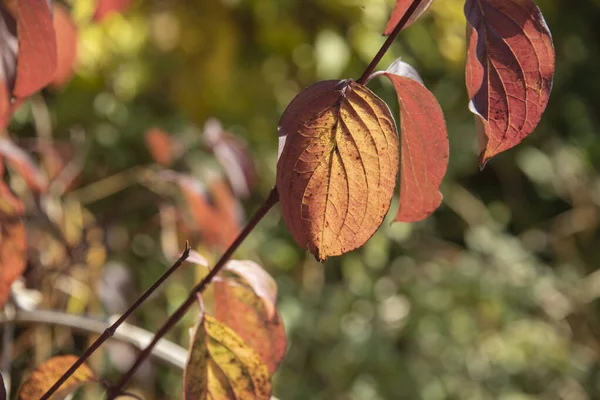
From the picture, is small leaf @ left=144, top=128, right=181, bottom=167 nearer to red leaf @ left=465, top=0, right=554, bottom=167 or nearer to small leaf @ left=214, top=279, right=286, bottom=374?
small leaf @ left=214, top=279, right=286, bottom=374

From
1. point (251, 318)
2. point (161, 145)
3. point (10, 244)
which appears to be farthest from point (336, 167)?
point (161, 145)

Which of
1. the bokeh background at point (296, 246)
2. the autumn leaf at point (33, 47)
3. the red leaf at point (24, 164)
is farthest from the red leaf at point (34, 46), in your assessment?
the bokeh background at point (296, 246)

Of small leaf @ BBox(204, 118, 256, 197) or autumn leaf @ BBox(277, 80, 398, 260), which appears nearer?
autumn leaf @ BBox(277, 80, 398, 260)

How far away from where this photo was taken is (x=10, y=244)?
2.34 feet

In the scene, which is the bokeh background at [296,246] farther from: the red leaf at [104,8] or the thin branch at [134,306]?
the thin branch at [134,306]

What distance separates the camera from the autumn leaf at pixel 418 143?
0.49 m

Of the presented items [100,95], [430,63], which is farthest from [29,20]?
[430,63]

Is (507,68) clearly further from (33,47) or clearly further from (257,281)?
(33,47)

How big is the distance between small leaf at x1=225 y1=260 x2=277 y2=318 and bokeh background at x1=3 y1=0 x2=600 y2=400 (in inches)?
32.6

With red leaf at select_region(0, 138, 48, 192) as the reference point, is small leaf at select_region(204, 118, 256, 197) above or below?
below

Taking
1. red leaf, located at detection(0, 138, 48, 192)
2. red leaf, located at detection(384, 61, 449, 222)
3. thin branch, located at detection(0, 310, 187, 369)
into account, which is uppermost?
red leaf, located at detection(384, 61, 449, 222)

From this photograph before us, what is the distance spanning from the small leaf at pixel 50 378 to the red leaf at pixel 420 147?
282 mm

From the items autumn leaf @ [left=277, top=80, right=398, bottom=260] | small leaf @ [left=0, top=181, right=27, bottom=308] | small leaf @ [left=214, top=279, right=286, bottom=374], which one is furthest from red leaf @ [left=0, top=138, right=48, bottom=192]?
autumn leaf @ [left=277, top=80, right=398, bottom=260]

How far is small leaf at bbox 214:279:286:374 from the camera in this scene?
594 mm
